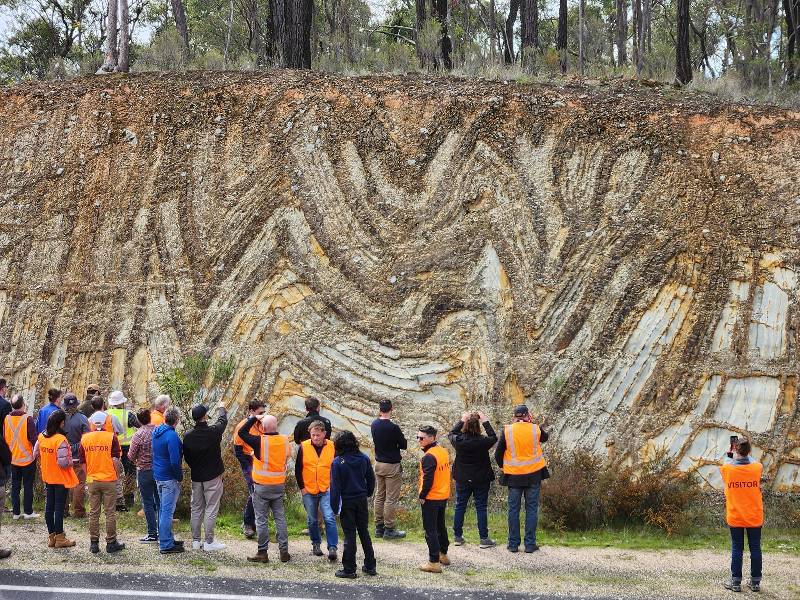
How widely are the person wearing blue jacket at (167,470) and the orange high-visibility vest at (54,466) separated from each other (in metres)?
1.06

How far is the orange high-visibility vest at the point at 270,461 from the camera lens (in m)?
10.8

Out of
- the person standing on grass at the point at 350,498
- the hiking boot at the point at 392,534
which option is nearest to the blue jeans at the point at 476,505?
the hiking boot at the point at 392,534

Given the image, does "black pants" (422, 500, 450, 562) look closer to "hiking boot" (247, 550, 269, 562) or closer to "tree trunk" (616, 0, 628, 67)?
"hiking boot" (247, 550, 269, 562)

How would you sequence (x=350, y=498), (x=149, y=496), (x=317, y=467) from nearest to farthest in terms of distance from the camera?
1. (x=350, y=498)
2. (x=317, y=467)
3. (x=149, y=496)

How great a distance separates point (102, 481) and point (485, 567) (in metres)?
4.48

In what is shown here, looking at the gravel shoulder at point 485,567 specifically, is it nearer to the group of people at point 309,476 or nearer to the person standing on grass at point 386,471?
the group of people at point 309,476

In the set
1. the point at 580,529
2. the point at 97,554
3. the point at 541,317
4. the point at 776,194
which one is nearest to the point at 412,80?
the point at 541,317

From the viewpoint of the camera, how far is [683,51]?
72.3ft

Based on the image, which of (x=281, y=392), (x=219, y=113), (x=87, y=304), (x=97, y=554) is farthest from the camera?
(x=219, y=113)

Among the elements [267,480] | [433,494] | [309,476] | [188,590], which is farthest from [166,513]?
[433,494]

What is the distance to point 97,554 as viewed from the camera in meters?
Answer: 10.9

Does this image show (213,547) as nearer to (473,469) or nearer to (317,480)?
(317,480)

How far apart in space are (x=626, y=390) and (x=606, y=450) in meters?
1.05

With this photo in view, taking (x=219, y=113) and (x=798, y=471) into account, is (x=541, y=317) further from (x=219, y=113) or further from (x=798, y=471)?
(x=219, y=113)
